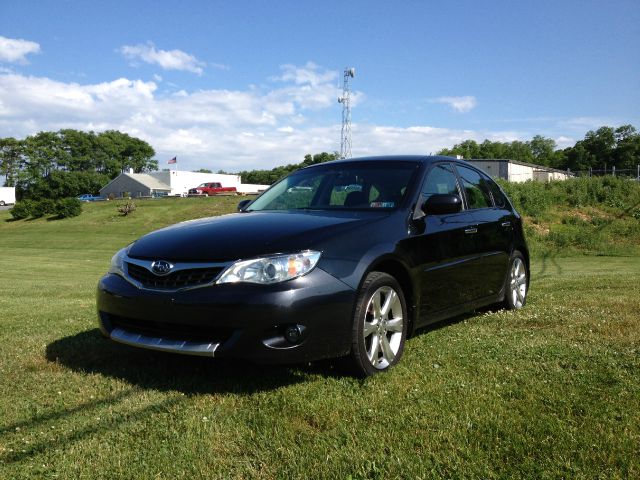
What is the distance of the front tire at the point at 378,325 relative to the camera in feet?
12.6

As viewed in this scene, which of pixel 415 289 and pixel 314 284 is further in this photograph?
pixel 415 289

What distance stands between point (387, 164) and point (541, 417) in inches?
107

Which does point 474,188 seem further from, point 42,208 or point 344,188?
point 42,208

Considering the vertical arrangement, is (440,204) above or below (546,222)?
above

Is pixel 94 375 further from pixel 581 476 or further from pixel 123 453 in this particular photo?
pixel 581 476

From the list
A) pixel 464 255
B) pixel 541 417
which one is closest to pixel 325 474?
pixel 541 417

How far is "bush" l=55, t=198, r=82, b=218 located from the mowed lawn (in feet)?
176

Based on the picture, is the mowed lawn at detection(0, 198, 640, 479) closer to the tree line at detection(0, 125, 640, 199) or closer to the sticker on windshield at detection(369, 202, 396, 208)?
the sticker on windshield at detection(369, 202, 396, 208)

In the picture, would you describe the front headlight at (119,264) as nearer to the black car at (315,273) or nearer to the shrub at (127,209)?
the black car at (315,273)

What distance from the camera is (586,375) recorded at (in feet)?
12.6

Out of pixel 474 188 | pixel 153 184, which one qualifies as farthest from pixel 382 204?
pixel 153 184

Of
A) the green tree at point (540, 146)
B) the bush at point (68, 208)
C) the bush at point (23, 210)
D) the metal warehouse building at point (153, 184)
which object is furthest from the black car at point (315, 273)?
the green tree at point (540, 146)

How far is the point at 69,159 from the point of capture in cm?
10900

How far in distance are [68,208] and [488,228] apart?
55431 millimetres
